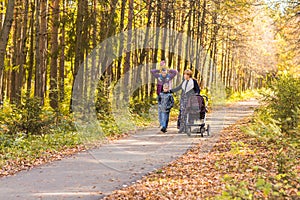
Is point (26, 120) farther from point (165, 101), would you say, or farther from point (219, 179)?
point (219, 179)

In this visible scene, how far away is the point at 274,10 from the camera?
77.6ft

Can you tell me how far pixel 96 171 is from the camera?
1030 centimetres

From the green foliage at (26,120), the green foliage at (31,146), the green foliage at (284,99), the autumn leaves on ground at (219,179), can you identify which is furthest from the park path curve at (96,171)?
the green foliage at (26,120)

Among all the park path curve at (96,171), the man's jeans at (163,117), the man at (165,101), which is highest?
the man at (165,101)

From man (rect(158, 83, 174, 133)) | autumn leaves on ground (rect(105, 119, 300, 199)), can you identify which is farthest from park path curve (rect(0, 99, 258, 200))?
man (rect(158, 83, 174, 133))

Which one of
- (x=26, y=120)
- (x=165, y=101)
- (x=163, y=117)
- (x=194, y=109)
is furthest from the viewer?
(x=163, y=117)

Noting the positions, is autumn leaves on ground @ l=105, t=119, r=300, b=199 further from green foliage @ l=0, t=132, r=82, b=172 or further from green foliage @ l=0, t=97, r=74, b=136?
green foliage @ l=0, t=97, r=74, b=136

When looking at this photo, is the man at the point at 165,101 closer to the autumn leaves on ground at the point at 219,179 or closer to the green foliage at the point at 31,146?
the green foliage at the point at 31,146

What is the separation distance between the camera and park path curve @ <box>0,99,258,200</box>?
8484 mm

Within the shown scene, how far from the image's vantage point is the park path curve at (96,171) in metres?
8.48

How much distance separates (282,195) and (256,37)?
4670 centimetres

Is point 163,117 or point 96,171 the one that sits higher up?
point 163,117

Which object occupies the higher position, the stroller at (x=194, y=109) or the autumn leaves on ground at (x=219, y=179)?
the stroller at (x=194, y=109)

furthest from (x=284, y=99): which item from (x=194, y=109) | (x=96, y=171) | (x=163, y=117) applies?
(x=96, y=171)
